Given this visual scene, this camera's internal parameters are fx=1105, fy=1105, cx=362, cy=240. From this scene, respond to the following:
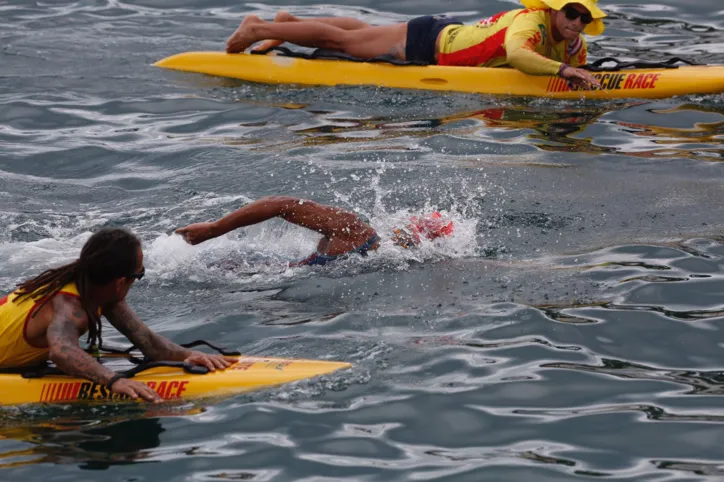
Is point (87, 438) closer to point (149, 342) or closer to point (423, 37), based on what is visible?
point (149, 342)

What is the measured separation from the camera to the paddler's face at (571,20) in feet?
34.4

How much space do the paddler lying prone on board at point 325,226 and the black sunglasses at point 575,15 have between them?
3871mm

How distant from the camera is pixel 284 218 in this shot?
7.00 m

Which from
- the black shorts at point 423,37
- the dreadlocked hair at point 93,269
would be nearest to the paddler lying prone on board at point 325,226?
the dreadlocked hair at point 93,269

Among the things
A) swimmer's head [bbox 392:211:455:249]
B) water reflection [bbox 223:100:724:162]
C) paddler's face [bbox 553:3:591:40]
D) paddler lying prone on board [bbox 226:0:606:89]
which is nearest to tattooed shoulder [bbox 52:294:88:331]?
swimmer's head [bbox 392:211:455:249]

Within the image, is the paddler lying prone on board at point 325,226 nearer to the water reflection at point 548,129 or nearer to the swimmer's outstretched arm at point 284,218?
the swimmer's outstretched arm at point 284,218

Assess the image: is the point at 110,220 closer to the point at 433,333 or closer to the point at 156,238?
the point at 156,238

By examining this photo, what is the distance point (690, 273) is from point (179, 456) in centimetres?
361

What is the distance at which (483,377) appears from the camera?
19.0 ft

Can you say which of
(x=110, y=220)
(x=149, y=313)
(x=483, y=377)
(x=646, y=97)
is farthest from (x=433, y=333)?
(x=646, y=97)

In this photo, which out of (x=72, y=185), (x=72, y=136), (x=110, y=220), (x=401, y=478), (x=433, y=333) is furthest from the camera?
(x=72, y=136)

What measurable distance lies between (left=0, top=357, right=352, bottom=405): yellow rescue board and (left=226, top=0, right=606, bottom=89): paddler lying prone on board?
598 centimetres

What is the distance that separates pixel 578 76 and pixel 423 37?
177 centimetres

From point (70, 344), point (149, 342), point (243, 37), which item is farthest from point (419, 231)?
point (243, 37)
